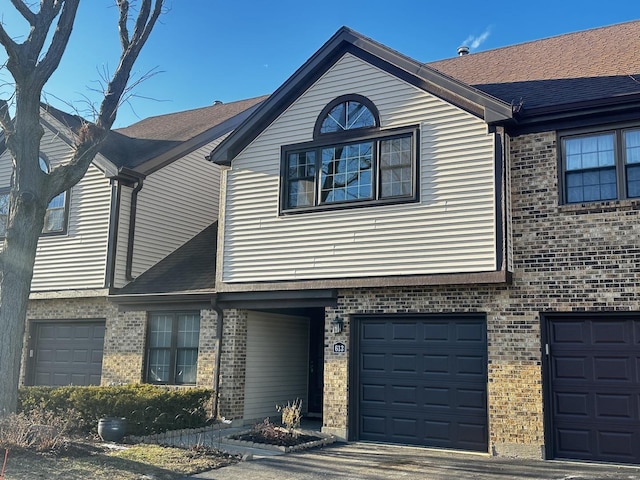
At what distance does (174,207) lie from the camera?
17.0 m

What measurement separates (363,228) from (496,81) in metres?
4.45

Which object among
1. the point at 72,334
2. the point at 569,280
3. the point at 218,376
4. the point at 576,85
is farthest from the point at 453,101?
the point at 72,334

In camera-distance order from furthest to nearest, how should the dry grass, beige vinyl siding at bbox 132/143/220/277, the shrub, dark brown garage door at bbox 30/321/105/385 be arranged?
1. beige vinyl siding at bbox 132/143/220/277
2. dark brown garage door at bbox 30/321/105/385
3. the shrub
4. the dry grass

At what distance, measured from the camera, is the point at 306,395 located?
52.1 feet

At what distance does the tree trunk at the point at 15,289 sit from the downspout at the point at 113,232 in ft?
14.3

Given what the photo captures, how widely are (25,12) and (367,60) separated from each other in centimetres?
633

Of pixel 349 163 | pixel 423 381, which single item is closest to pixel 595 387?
pixel 423 381

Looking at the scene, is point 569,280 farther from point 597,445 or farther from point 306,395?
point 306,395

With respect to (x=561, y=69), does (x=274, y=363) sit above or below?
below

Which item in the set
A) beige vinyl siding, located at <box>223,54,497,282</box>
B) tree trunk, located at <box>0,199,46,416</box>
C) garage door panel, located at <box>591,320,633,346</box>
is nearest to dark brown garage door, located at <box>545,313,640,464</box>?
garage door panel, located at <box>591,320,633,346</box>

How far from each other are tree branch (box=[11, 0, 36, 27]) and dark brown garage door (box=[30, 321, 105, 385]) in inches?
288

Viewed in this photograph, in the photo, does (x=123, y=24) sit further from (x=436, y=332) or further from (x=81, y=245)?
(x=436, y=332)

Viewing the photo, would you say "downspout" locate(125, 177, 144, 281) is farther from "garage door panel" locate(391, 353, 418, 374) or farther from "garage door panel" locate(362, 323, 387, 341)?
"garage door panel" locate(391, 353, 418, 374)

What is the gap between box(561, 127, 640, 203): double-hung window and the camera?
403 inches
